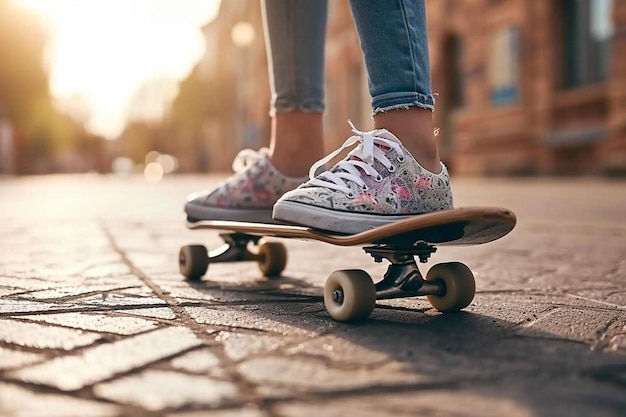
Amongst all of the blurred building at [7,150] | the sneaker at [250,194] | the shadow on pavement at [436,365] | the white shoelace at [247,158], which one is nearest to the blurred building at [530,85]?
the white shoelace at [247,158]

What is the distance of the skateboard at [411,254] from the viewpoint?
164cm

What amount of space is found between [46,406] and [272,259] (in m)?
1.55

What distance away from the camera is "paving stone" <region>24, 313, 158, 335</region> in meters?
1.60

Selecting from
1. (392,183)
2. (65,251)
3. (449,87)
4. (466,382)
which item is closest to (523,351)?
(466,382)

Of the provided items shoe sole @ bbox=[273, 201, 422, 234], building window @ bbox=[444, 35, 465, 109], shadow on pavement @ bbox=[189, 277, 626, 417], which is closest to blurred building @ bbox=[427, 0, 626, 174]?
building window @ bbox=[444, 35, 465, 109]

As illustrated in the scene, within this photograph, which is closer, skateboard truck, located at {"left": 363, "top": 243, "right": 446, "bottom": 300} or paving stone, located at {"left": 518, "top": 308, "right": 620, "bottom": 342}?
paving stone, located at {"left": 518, "top": 308, "right": 620, "bottom": 342}

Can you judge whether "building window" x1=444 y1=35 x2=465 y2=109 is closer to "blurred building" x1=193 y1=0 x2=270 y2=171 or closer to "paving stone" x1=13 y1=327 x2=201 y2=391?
"blurred building" x1=193 y1=0 x2=270 y2=171

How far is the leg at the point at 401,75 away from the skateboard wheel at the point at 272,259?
816 millimetres

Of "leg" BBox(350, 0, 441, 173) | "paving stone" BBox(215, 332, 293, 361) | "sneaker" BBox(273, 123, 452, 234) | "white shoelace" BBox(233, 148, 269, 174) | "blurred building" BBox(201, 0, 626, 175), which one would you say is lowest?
"paving stone" BBox(215, 332, 293, 361)

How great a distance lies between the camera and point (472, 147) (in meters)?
17.3

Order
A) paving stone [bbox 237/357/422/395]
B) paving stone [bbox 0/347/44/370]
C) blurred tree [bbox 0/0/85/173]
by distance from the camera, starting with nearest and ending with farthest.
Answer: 1. paving stone [bbox 237/357/422/395]
2. paving stone [bbox 0/347/44/370]
3. blurred tree [bbox 0/0/85/173]

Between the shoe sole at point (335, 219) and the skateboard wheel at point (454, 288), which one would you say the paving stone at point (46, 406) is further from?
the skateboard wheel at point (454, 288)

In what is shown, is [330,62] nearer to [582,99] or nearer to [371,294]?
[582,99]

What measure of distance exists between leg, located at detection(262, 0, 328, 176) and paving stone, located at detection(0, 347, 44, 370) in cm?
118
